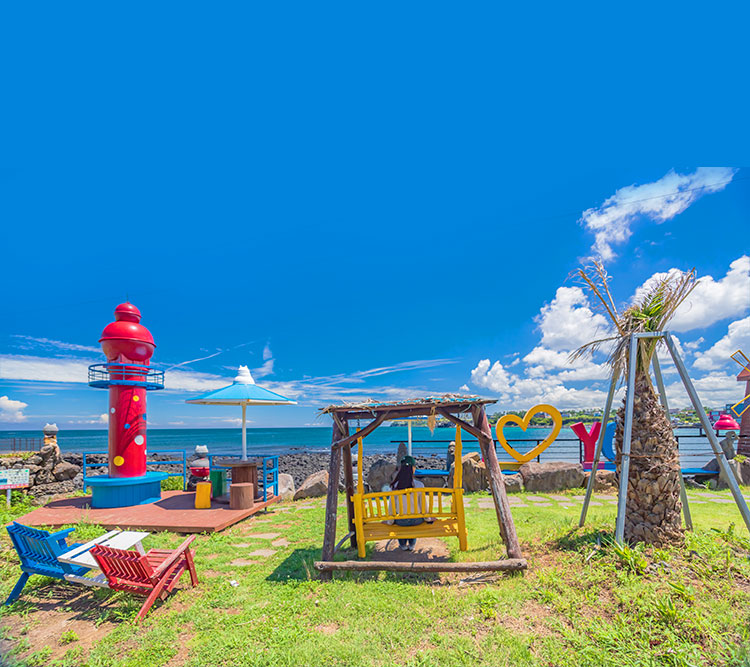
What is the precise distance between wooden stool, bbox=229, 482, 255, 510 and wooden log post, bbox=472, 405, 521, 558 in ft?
19.3

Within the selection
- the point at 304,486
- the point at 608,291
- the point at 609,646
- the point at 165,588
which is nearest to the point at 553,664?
the point at 609,646

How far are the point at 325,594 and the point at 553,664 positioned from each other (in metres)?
2.46

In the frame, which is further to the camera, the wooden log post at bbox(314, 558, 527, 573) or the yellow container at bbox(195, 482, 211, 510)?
the yellow container at bbox(195, 482, 211, 510)

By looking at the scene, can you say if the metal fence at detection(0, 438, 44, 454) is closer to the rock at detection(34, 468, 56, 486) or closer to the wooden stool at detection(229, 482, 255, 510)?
the rock at detection(34, 468, 56, 486)

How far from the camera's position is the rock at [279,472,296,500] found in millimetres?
→ 11104

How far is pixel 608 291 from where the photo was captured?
5.71 metres

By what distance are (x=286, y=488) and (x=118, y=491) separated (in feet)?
13.4

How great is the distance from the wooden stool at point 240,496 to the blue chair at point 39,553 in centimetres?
428

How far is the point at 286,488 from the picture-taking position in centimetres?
1152

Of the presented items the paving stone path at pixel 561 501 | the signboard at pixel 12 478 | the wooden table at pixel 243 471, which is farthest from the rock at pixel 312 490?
the signboard at pixel 12 478

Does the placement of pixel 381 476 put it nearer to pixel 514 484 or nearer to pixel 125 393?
pixel 514 484

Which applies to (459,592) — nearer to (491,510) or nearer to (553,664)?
(553,664)

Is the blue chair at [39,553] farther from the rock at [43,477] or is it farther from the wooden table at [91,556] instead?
the rock at [43,477]

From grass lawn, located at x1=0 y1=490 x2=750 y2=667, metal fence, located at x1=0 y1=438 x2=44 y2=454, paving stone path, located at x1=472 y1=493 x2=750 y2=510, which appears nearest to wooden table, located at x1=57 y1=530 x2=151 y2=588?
grass lawn, located at x1=0 y1=490 x2=750 y2=667
